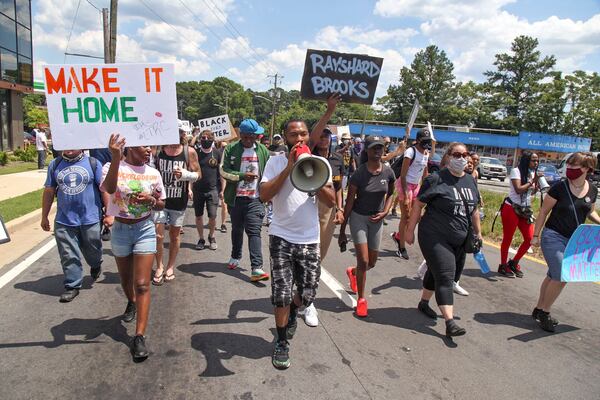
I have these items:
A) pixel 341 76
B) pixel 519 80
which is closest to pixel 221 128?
pixel 341 76

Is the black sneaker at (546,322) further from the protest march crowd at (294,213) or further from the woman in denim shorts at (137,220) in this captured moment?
the woman in denim shorts at (137,220)

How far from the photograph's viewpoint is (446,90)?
2869 inches

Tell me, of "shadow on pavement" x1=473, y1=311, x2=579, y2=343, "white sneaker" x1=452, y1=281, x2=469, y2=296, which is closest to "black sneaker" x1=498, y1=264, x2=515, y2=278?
"white sneaker" x1=452, y1=281, x2=469, y2=296

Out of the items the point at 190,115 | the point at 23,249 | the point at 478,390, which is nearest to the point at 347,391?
the point at 478,390

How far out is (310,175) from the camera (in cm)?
314

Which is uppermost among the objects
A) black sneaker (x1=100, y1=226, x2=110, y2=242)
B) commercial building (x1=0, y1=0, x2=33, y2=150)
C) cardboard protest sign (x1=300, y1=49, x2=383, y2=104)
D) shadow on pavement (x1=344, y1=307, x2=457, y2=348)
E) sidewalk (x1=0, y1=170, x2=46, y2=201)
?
commercial building (x1=0, y1=0, x2=33, y2=150)

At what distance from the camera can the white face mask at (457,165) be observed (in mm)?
4121

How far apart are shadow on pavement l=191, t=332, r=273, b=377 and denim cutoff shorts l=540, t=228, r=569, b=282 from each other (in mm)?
2966

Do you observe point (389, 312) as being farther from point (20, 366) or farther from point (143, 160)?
point (20, 366)

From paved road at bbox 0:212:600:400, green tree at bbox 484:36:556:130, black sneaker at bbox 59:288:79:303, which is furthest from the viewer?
green tree at bbox 484:36:556:130

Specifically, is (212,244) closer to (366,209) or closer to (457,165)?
(366,209)

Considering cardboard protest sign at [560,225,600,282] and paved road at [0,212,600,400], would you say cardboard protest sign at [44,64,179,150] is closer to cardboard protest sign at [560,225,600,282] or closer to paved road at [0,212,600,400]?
paved road at [0,212,600,400]

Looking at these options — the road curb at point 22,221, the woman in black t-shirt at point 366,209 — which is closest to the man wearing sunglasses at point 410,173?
the woman in black t-shirt at point 366,209

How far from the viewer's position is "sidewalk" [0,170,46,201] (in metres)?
11.1
